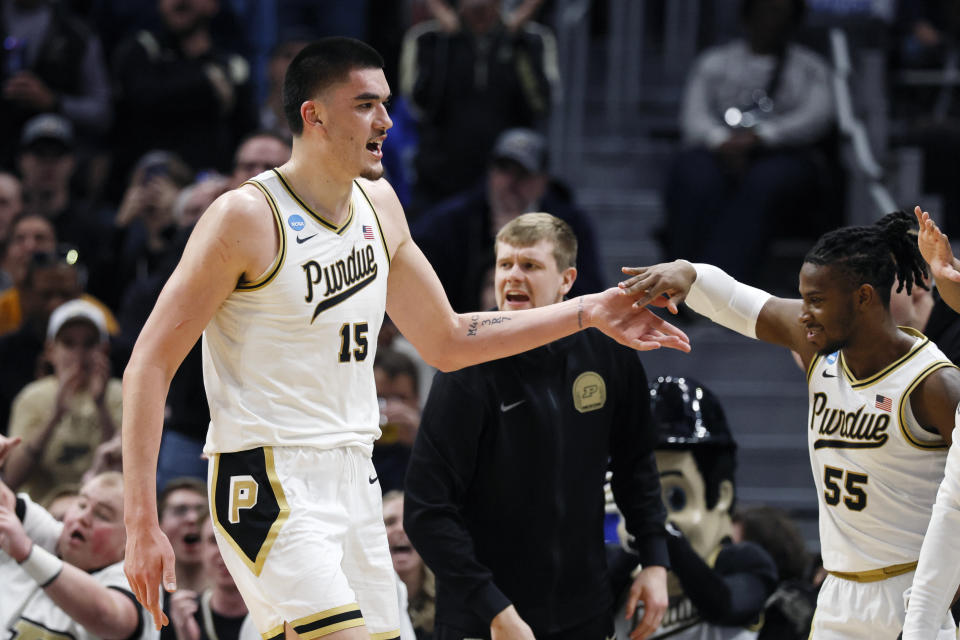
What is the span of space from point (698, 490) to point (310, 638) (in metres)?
2.38

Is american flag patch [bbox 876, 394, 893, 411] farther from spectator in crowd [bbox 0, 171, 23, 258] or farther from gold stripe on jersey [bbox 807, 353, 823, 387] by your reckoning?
spectator in crowd [bbox 0, 171, 23, 258]

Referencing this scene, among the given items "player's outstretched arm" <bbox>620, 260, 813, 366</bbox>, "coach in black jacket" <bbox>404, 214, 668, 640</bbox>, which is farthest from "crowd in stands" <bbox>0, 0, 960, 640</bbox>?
"player's outstretched arm" <bbox>620, 260, 813, 366</bbox>

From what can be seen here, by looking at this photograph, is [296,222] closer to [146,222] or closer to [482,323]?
[482,323]

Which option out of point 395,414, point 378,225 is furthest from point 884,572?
point 395,414

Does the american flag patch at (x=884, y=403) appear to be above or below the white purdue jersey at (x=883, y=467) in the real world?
above

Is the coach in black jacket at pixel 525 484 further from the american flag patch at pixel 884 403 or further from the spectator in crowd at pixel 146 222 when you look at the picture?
the spectator in crowd at pixel 146 222

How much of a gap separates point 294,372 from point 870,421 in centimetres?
176

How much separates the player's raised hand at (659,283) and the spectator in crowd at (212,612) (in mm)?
2150

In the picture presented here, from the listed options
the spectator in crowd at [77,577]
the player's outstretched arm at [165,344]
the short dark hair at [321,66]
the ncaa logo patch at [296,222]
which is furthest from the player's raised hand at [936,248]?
the spectator in crowd at [77,577]

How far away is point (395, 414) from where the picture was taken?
721 centimetres

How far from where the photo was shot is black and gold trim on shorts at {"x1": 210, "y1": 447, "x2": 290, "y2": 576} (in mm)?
3832

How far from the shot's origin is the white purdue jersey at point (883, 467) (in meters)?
4.27

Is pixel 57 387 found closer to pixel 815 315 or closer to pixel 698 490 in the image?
pixel 698 490

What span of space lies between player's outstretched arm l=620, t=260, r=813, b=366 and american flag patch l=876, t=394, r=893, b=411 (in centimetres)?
36
